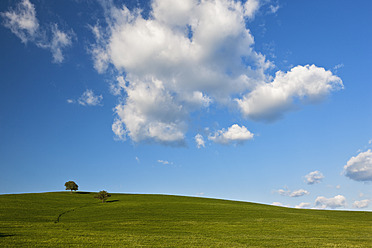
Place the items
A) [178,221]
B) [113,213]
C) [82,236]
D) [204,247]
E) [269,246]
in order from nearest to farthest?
1. [204,247]
2. [269,246]
3. [82,236]
4. [178,221]
5. [113,213]

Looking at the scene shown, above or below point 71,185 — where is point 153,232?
below

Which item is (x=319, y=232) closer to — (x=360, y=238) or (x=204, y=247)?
(x=360, y=238)

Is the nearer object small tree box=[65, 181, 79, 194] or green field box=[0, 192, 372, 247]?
green field box=[0, 192, 372, 247]

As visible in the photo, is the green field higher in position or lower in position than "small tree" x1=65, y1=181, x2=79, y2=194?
lower

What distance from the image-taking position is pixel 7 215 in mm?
36812

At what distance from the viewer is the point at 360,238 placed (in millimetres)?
25328

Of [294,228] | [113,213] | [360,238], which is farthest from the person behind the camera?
[113,213]

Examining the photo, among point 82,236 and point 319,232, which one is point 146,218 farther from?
point 319,232

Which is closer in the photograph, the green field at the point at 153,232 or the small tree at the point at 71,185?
the green field at the point at 153,232

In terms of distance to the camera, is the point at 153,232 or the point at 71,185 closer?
the point at 153,232

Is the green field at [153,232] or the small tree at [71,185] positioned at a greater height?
the small tree at [71,185]

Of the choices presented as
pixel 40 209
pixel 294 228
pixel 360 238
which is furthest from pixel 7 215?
pixel 360 238

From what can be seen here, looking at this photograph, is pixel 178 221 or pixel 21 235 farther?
pixel 178 221

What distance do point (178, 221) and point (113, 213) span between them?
42.4 ft
